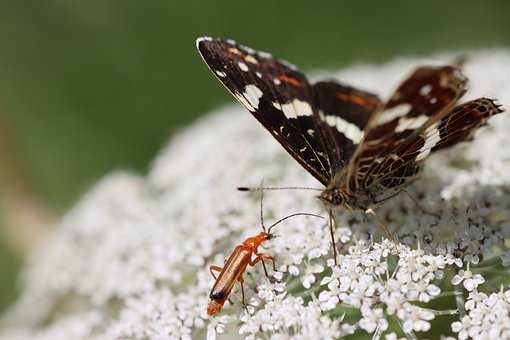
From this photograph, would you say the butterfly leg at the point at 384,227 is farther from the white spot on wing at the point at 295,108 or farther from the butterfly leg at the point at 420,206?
the white spot on wing at the point at 295,108

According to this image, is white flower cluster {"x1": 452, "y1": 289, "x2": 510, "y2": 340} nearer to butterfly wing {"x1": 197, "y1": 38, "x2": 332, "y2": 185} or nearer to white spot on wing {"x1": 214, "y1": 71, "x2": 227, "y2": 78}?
butterfly wing {"x1": 197, "y1": 38, "x2": 332, "y2": 185}

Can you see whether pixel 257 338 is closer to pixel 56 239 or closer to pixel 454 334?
pixel 454 334

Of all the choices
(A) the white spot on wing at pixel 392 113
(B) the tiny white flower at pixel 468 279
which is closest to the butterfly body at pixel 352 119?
(A) the white spot on wing at pixel 392 113

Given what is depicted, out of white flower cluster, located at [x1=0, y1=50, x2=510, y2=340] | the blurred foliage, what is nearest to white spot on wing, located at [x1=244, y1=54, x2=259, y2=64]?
white flower cluster, located at [x1=0, y1=50, x2=510, y2=340]

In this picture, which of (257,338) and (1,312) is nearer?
(257,338)

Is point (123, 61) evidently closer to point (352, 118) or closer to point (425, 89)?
point (352, 118)

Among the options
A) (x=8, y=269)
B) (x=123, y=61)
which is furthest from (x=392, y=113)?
(x=8, y=269)

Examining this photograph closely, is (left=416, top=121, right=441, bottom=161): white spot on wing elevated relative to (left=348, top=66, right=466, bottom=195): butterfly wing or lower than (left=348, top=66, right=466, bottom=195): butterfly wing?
elevated

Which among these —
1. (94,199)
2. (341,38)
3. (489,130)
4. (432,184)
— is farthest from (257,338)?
(341,38)
